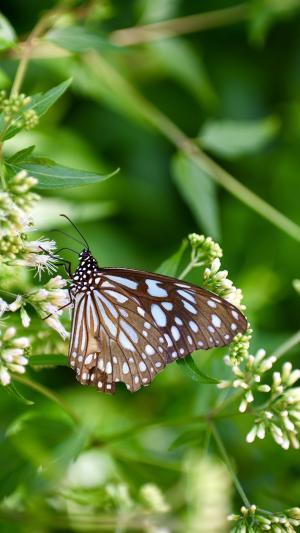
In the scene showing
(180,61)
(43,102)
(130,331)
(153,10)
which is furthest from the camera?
(180,61)

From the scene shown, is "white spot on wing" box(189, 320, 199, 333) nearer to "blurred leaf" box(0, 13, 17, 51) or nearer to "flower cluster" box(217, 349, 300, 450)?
"flower cluster" box(217, 349, 300, 450)

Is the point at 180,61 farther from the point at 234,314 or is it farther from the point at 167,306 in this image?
the point at 234,314

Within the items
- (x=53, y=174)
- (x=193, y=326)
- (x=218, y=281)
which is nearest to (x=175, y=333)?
(x=193, y=326)

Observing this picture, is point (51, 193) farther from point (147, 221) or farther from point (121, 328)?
point (121, 328)

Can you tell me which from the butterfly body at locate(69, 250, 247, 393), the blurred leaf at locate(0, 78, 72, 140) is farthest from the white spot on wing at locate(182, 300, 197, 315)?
the blurred leaf at locate(0, 78, 72, 140)

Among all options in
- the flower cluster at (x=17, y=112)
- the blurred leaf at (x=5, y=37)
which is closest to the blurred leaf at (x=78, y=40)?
the blurred leaf at (x=5, y=37)
